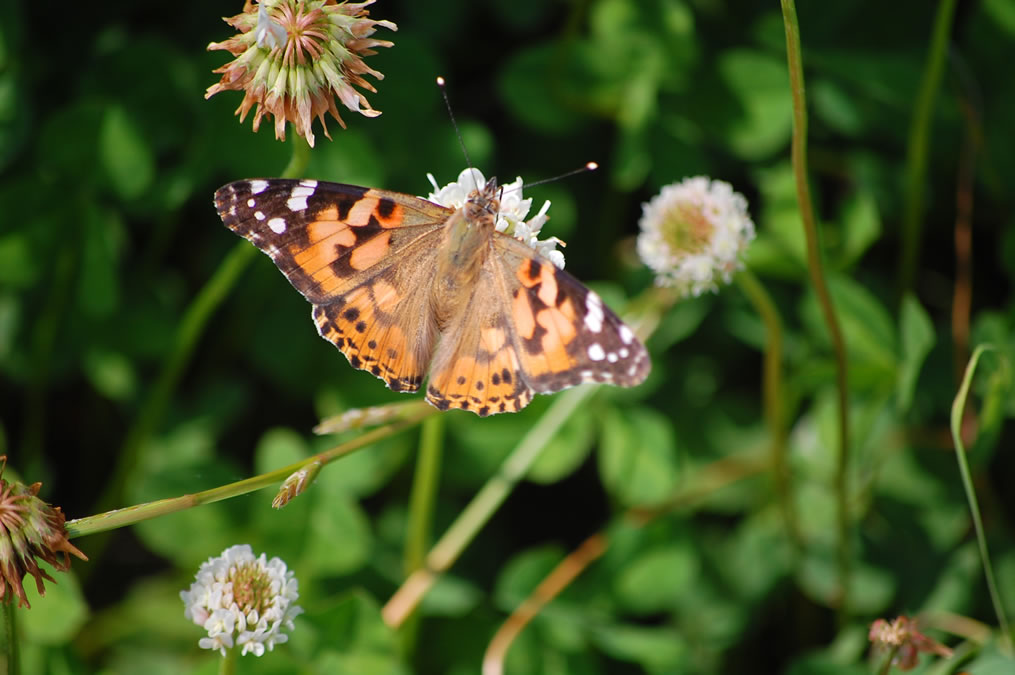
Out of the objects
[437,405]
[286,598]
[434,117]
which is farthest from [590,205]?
[286,598]

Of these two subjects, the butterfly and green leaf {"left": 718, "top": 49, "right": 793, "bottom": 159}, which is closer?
the butterfly

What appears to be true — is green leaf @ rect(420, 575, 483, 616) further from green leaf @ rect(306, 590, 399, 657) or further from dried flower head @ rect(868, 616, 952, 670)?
dried flower head @ rect(868, 616, 952, 670)

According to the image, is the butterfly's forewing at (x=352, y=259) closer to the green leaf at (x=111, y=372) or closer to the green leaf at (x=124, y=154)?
the green leaf at (x=124, y=154)

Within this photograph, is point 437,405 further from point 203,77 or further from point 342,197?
point 203,77

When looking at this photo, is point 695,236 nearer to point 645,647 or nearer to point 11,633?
point 645,647

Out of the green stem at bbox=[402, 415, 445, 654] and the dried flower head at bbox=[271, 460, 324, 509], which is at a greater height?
the dried flower head at bbox=[271, 460, 324, 509]

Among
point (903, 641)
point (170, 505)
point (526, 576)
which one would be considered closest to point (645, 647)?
point (526, 576)

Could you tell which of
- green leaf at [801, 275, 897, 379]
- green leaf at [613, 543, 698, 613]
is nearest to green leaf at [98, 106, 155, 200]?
green leaf at [613, 543, 698, 613]

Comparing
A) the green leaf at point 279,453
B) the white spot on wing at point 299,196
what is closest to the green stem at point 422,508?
the green leaf at point 279,453
